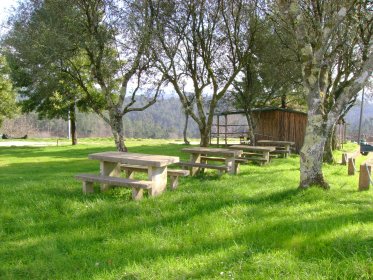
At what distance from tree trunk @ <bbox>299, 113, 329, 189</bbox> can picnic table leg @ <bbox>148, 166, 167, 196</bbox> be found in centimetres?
307

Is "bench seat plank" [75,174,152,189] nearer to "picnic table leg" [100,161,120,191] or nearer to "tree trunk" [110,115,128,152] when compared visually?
"picnic table leg" [100,161,120,191]

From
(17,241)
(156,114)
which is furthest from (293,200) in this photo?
(156,114)

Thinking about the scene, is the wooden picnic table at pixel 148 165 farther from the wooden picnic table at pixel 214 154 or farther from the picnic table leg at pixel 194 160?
the picnic table leg at pixel 194 160

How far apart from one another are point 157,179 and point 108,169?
133 cm

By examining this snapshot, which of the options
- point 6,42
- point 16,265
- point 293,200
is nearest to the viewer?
point 16,265

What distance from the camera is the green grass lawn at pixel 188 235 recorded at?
13.3 ft

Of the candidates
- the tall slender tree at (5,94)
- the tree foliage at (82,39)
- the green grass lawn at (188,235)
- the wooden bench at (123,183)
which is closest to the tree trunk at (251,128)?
the tree foliage at (82,39)

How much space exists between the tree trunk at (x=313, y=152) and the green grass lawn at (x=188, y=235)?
384 mm

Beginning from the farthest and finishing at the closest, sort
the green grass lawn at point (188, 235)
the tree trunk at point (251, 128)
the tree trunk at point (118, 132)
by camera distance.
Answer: the tree trunk at point (251, 128), the tree trunk at point (118, 132), the green grass lawn at point (188, 235)

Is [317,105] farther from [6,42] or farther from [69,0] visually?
[6,42]

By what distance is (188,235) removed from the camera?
5160 millimetres

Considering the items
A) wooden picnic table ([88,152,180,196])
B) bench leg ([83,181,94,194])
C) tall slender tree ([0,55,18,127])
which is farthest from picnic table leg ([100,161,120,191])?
tall slender tree ([0,55,18,127])

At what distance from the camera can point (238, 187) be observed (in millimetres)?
8461

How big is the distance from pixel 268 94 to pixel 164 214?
76.4ft
